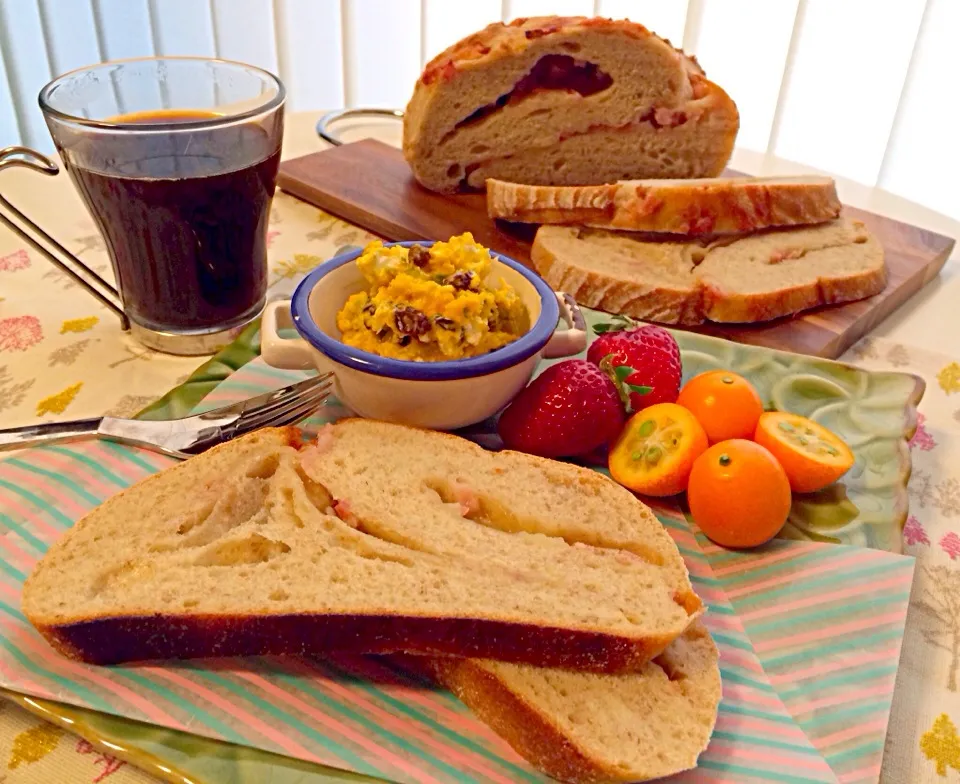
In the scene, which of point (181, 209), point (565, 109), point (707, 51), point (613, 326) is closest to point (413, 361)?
point (613, 326)

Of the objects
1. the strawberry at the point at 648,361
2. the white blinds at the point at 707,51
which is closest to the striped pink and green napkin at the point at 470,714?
the strawberry at the point at 648,361

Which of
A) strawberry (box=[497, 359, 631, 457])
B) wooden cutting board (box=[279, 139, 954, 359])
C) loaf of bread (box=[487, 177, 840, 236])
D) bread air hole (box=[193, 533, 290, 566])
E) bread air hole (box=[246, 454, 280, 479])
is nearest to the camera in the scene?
bread air hole (box=[193, 533, 290, 566])

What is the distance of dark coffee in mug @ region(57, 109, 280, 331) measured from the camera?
1.77m

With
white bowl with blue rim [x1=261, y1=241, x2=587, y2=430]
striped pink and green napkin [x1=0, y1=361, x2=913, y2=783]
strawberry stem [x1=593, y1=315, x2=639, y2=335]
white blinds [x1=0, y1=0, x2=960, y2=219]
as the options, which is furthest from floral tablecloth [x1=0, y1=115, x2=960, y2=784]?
white blinds [x1=0, y1=0, x2=960, y2=219]

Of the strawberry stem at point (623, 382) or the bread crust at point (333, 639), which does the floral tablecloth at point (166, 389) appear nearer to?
the bread crust at point (333, 639)

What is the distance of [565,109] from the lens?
281cm

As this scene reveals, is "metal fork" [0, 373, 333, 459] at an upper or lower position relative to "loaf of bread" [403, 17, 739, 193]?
lower

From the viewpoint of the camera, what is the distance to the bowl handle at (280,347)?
5.50 ft

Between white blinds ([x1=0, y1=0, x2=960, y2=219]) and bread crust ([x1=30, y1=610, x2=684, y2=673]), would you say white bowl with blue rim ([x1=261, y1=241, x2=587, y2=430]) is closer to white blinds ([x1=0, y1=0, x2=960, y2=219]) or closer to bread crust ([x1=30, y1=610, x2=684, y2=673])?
bread crust ([x1=30, y1=610, x2=684, y2=673])

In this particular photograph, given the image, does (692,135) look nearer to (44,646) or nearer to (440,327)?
(440,327)

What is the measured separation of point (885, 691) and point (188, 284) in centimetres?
160

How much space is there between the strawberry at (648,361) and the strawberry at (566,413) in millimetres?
62

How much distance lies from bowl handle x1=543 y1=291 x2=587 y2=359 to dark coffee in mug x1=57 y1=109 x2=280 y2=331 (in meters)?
0.75

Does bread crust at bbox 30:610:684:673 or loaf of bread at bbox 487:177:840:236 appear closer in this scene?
bread crust at bbox 30:610:684:673
